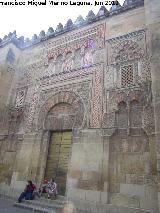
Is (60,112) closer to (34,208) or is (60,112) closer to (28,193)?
(28,193)

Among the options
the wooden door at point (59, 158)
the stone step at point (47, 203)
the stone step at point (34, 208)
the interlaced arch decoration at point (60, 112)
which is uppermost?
the interlaced arch decoration at point (60, 112)

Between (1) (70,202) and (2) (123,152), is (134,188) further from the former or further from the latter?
(1) (70,202)

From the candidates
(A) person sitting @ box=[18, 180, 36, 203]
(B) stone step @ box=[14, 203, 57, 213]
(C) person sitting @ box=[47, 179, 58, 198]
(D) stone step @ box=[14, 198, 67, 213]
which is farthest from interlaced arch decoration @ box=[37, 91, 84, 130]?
(B) stone step @ box=[14, 203, 57, 213]

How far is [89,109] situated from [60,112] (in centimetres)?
128

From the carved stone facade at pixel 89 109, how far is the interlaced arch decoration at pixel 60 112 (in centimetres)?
4

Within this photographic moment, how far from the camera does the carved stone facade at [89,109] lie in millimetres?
6160

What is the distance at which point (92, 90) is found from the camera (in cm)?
775

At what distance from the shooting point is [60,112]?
826cm

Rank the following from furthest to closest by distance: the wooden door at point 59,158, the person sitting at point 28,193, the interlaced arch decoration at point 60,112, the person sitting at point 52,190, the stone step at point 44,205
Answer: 1. the interlaced arch decoration at point 60,112
2. the wooden door at point 59,158
3. the person sitting at point 28,193
4. the person sitting at point 52,190
5. the stone step at point 44,205

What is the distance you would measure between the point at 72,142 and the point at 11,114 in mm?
3536

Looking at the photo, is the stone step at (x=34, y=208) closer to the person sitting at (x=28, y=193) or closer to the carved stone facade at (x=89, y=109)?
the person sitting at (x=28, y=193)

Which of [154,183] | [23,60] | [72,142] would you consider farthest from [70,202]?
[23,60]

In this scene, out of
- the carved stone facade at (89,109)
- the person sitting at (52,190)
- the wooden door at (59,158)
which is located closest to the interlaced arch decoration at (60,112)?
the carved stone facade at (89,109)

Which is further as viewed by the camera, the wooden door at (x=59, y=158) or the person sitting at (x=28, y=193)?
the wooden door at (x=59, y=158)
